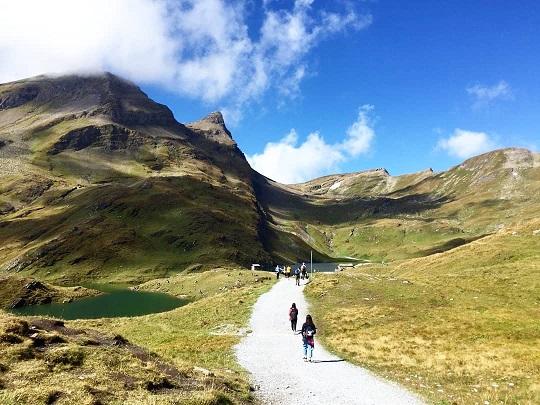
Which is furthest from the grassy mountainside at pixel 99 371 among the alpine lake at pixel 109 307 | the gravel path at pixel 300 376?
the alpine lake at pixel 109 307

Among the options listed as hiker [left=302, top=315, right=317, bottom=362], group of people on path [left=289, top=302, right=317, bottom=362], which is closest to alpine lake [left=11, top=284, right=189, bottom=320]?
group of people on path [left=289, top=302, right=317, bottom=362]

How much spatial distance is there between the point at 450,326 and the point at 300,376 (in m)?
19.2

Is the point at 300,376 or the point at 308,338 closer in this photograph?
the point at 300,376

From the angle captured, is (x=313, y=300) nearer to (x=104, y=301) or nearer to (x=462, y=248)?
(x=462, y=248)

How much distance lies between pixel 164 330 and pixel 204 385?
100ft

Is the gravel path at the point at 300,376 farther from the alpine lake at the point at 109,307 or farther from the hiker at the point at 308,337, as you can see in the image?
the alpine lake at the point at 109,307

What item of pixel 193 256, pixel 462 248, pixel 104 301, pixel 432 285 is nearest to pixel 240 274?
pixel 104 301

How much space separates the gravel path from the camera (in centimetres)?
2233

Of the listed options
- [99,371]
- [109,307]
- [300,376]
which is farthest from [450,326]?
[109,307]

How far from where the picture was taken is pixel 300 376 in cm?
2636

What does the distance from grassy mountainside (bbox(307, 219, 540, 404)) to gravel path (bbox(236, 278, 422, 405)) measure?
1869 mm

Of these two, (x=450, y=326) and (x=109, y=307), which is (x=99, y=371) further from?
(x=109, y=307)

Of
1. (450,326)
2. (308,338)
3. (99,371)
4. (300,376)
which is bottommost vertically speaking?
(300,376)

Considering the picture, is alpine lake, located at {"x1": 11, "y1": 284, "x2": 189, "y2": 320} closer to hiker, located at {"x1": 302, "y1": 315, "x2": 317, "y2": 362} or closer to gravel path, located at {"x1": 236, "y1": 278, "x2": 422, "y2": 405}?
gravel path, located at {"x1": 236, "y1": 278, "x2": 422, "y2": 405}
